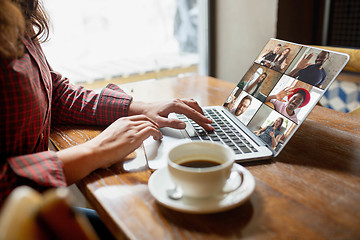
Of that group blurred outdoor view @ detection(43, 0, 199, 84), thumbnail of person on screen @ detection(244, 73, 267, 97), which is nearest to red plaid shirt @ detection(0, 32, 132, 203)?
thumbnail of person on screen @ detection(244, 73, 267, 97)

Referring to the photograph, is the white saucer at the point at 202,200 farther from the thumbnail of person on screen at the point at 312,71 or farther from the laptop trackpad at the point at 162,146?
the thumbnail of person on screen at the point at 312,71

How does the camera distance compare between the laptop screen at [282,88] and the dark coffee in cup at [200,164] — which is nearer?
the dark coffee in cup at [200,164]

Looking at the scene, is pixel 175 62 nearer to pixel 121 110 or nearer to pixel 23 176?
pixel 121 110

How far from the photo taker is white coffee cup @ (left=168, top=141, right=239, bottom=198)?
495 mm

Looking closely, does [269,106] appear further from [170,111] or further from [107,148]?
[107,148]

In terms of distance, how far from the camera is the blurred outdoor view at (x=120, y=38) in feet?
6.66

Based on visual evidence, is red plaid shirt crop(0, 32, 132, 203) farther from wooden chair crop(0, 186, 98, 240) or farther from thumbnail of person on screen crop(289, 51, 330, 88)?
thumbnail of person on screen crop(289, 51, 330, 88)

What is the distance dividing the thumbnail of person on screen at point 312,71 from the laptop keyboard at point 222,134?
0.67 ft

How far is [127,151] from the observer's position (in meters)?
0.71

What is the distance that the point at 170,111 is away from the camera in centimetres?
90

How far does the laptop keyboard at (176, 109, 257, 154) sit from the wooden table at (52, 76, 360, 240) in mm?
71

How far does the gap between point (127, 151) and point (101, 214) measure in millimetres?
182

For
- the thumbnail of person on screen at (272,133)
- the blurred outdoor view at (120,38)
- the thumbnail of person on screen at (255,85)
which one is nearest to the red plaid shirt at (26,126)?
the thumbnail of person on screen at (272,133)

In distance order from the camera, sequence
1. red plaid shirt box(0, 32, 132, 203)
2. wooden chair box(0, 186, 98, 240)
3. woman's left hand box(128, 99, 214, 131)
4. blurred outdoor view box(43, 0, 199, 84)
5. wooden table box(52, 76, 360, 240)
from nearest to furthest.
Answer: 1. wooden chair box(0, 186, 98, 240)
2. wooden table box(52, 76, 360, 240)
3. red plaid shirt box(0, 32, 132, 203)
4. woman's left hand box(128, 99, 214, 131)
5. blurred outdoor view box(43, 0, 199, 84)
